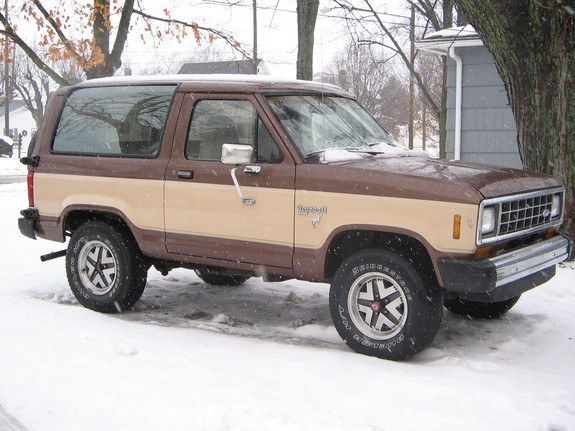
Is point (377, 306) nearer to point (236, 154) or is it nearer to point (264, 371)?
point (264, 371)

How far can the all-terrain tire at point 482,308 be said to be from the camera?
6.14m

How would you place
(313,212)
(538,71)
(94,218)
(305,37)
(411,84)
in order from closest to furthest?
(313,212) → (94,218) → (538,71) → (305,37) → (411,84)

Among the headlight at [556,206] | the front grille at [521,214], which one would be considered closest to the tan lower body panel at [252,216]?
the front grille at [521,214]

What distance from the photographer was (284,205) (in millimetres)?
5391

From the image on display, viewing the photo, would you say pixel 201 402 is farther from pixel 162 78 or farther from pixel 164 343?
pixel 162 78

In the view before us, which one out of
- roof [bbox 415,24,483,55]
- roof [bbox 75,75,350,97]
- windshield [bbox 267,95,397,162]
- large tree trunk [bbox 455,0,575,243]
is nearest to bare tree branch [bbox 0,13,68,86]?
roof [bbox 415,24,483,55]

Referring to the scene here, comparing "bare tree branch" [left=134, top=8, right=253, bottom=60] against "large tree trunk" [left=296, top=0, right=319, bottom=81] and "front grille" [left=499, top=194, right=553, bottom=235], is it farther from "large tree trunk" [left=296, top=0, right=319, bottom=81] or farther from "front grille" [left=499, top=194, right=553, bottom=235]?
"front grille" [left=499, top=194, right=553, bottom=235]

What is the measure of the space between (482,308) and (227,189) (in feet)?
7.95

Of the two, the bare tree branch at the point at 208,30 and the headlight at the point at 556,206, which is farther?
the bare tree branch at the point at 208,30

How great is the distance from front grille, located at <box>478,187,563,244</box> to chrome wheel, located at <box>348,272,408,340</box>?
2.45 ft

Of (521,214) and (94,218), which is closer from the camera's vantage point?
(521,214)

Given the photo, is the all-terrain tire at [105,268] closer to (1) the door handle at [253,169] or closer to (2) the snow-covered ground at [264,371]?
(2) the snow-covered ground at [264,371]

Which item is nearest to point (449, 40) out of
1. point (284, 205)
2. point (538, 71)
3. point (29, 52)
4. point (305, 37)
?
point (305, 37)

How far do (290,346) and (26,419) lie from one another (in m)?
2.02
